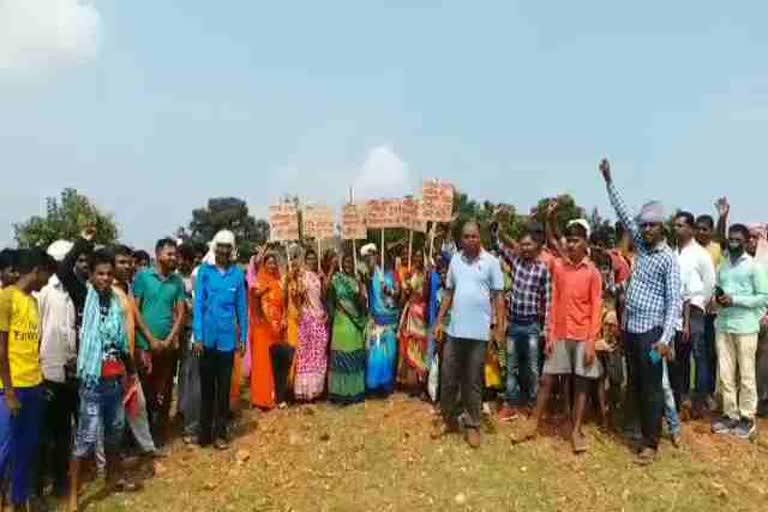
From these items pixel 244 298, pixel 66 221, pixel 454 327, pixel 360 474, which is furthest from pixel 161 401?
pixel 66 221

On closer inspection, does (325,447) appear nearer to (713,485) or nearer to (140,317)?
(140,317)

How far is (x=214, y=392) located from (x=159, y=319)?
0.95 metres

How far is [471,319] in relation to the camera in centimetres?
742

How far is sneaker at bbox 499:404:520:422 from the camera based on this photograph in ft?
26.1

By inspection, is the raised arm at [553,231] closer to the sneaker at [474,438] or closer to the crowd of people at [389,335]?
the crowd of people at [389,335]

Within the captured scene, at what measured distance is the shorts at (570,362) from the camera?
23.8ft

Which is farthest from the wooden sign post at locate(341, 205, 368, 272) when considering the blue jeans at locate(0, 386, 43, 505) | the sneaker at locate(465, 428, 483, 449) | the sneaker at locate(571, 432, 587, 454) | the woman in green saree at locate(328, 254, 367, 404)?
the blue jeans at locate(0, 386, 43, 505)

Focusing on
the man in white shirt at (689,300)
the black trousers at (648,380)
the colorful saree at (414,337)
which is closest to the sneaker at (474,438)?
the colorful saree at (414,337)

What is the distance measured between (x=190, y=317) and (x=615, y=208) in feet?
15.7

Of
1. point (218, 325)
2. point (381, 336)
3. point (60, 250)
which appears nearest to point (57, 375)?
point (60, 250)

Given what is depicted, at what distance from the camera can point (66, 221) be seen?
24844 millimetres

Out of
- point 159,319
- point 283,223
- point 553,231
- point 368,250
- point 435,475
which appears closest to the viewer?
point 435,475

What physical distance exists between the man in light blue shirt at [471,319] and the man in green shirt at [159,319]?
2.88 meters

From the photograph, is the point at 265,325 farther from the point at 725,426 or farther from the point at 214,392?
the point at 725,426
